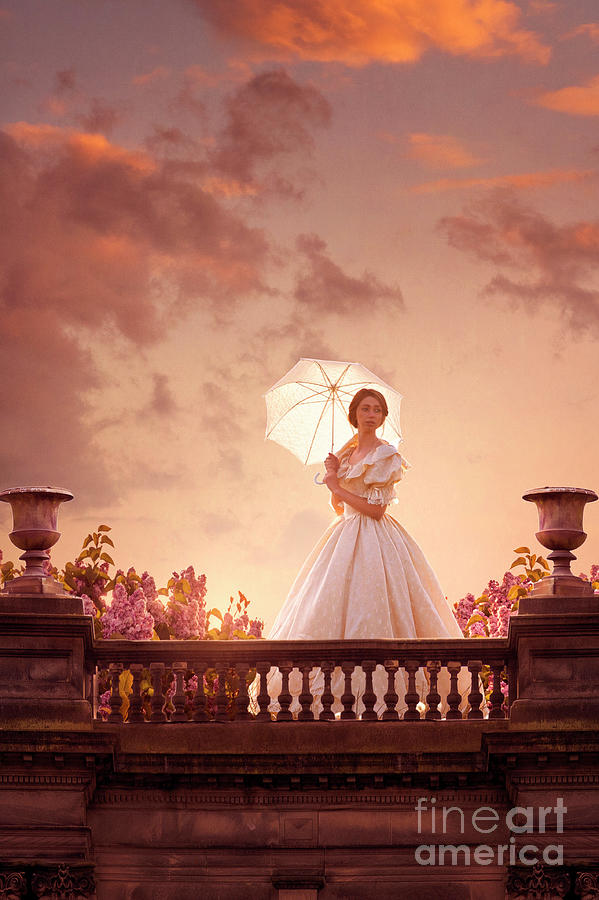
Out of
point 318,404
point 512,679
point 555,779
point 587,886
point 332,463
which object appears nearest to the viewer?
point 587,886

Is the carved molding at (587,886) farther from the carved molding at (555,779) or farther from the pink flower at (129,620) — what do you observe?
the pink flower at (129,620)

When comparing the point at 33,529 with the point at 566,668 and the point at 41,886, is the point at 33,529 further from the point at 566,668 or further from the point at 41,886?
the point at 566,668

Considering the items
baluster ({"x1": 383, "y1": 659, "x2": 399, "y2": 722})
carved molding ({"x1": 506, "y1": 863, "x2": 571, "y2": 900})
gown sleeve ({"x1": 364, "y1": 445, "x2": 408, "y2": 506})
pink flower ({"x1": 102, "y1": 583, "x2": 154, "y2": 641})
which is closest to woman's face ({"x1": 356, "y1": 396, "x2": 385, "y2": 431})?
gown sleeve ({"x1": 364, "y1": 445, "x2": 408, "y2": 506})

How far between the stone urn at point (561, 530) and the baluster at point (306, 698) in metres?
2.43

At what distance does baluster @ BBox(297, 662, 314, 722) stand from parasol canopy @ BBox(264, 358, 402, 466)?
4310mm

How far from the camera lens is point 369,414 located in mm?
20062

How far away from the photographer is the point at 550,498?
57.9ft

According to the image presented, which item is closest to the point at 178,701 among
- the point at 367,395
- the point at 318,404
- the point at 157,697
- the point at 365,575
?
the point at 157,697

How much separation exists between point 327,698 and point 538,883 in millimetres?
2671

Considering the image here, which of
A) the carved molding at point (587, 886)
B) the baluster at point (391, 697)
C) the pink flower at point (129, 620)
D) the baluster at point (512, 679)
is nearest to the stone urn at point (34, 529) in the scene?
the baluster at point (391, 697)

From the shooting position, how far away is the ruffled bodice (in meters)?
19.4

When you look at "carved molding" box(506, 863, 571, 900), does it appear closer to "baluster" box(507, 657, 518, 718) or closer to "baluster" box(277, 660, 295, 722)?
"baluster" box(507, 657, 518, 718)

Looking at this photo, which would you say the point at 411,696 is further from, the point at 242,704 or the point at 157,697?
the point at 157,697

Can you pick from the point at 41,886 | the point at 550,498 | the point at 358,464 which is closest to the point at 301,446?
the point at 358,464
